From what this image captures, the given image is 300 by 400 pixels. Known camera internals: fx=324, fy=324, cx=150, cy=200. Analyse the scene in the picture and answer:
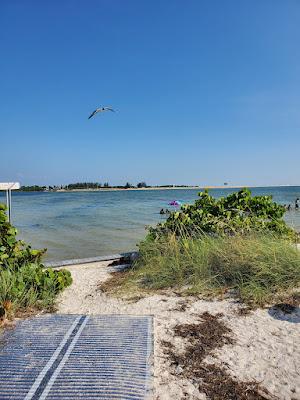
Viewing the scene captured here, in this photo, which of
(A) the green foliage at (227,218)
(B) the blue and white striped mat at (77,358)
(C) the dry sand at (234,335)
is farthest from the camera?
(A) the green foliage at (227,218)

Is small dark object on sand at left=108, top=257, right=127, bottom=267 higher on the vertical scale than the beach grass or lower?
lower

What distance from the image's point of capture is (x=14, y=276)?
399cm

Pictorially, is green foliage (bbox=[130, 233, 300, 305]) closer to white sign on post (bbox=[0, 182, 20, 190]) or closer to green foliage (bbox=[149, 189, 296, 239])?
green foliage (bbox=[149, 189, 296, 239])

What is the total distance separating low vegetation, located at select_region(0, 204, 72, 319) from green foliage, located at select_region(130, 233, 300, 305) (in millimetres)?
1178

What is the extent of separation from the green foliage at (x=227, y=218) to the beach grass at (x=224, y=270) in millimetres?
756

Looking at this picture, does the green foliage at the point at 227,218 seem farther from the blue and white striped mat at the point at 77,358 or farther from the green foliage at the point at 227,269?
the blue and white striped mat at the point at 77,358

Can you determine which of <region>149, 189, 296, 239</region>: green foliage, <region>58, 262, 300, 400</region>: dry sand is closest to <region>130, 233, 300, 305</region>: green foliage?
<region>58, 262, 300, 400</region>: dry sand

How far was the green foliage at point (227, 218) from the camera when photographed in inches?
246

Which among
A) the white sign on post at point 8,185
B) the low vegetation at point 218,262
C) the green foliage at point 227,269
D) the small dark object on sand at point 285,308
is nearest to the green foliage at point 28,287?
the low vegetation at point 218,262

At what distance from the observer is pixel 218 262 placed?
4871 millimetres

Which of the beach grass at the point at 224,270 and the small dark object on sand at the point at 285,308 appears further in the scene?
the beach grass at the point at 224,270

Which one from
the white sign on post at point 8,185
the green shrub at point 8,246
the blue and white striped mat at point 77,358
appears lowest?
the blue and white striped mat at point 77,358

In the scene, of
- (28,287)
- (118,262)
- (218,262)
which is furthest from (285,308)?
(118,262)

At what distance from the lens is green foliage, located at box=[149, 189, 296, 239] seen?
6.25 meters
